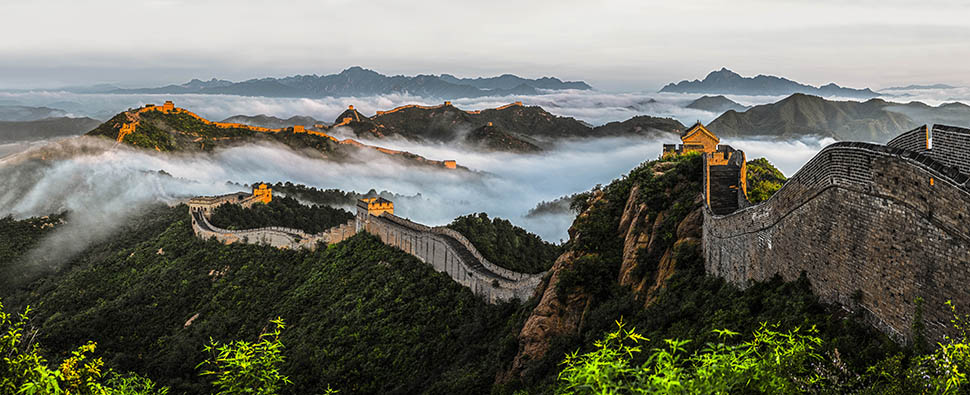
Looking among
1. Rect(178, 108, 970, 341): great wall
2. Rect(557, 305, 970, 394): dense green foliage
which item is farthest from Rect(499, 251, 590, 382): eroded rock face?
Rect(557, 305, 970, 394): dense green foliage

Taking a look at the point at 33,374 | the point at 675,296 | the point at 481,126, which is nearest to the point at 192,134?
the point at 481,126

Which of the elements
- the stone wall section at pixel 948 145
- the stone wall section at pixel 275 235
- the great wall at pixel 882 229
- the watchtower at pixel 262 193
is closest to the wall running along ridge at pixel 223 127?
the watchtower at pixel 262 193

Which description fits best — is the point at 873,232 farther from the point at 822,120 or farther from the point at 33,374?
the point at 822,120

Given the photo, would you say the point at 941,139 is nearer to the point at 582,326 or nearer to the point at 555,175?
the point at 582,326

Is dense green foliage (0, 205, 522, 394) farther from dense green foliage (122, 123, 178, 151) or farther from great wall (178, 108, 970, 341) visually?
dense green foliage (122, 123, 178, 151)

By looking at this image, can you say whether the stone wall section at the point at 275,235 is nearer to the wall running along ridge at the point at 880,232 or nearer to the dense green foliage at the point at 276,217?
the dense green foliage at the point at 276,217
